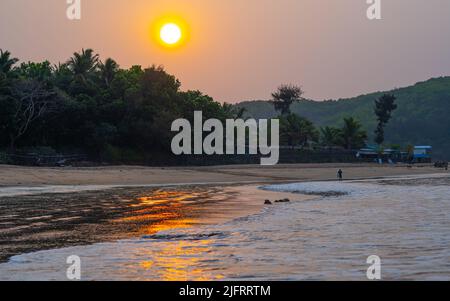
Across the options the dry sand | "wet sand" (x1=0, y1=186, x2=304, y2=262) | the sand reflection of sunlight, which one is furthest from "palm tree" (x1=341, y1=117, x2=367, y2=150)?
the sand reflection of sunlight

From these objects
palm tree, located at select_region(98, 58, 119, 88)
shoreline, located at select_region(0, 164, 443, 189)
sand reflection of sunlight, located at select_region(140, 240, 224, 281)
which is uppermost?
palm tree, located at select_region(98, 58, 119, 88)

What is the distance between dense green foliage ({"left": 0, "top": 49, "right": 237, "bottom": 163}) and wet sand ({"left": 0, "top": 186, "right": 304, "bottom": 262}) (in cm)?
2410

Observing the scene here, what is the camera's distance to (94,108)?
58344 mm

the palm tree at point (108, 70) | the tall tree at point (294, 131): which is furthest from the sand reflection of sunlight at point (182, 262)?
the tall tree at point (294, 131)

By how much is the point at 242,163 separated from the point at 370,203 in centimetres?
4685

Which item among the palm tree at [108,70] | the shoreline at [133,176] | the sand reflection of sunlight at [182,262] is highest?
the palm tree at [108,70]

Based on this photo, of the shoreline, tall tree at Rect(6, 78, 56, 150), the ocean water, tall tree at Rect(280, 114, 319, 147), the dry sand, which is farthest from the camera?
tall tree at Rect(280, 114, 319, 147)

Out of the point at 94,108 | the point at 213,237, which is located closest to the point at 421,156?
the point at 94,108

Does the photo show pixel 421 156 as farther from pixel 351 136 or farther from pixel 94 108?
pixel 94 108

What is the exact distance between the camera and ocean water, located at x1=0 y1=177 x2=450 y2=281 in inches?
391

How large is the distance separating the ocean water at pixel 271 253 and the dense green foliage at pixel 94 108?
124 ft

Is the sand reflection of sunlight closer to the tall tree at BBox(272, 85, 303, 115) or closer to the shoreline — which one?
the shoreline

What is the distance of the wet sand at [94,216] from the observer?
14.6m

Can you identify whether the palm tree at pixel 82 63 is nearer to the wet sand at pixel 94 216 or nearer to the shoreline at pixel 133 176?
the shoreline at pixel 133 176
